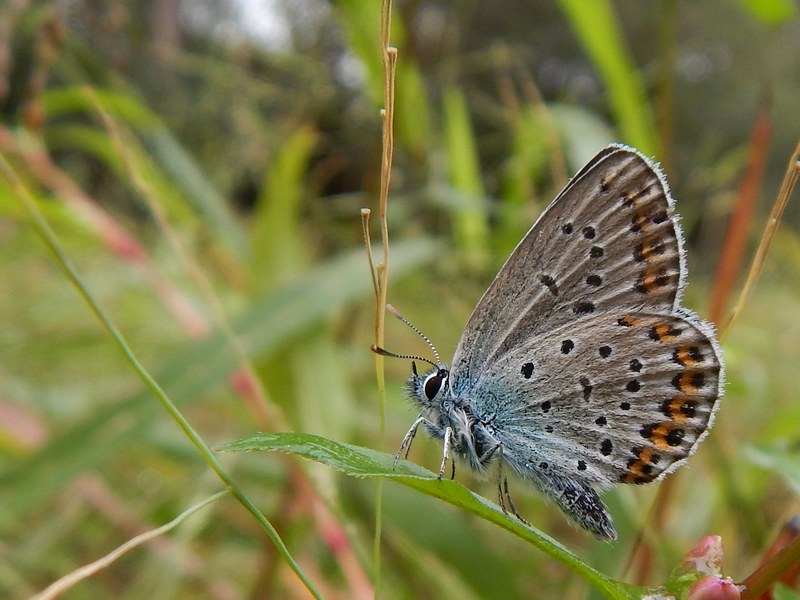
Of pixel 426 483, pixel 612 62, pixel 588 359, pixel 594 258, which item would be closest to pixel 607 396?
pixel 588 359

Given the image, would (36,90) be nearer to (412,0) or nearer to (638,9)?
(412,0)

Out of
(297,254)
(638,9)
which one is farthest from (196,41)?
(297,254)

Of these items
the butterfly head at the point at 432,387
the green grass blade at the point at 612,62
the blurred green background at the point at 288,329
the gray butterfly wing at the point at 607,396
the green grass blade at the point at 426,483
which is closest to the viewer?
the green grass blade at the point at 426,483

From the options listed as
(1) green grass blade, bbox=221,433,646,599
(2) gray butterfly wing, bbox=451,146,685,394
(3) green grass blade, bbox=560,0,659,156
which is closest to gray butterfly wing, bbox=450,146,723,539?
(2) gray butterfly wing, bbox=451,146,685,394

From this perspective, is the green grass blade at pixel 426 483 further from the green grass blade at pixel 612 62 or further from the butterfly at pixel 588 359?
the green grass blade at pixel 612 62

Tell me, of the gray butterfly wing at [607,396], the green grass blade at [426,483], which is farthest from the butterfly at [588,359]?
the green grass blade at [426,483]
